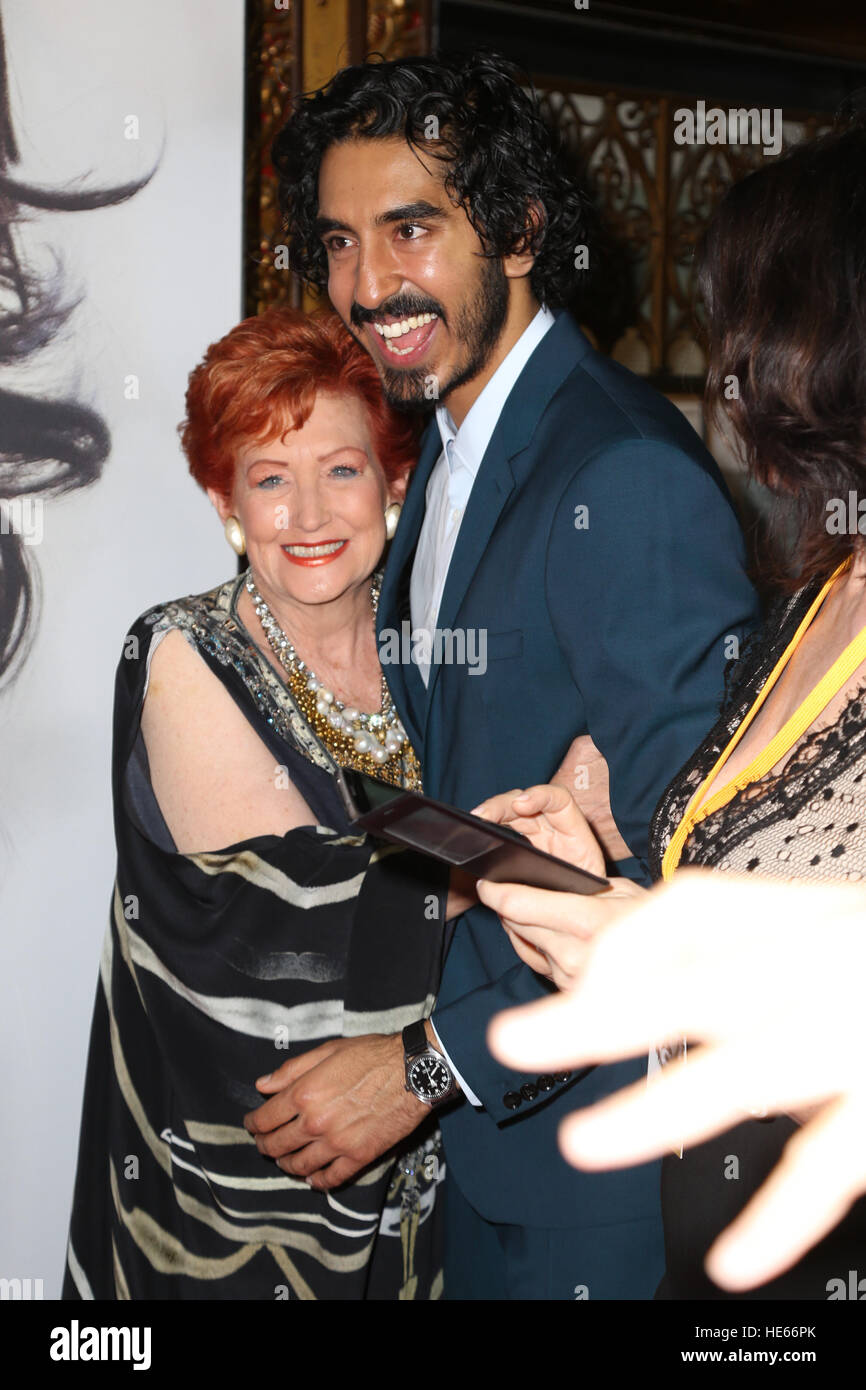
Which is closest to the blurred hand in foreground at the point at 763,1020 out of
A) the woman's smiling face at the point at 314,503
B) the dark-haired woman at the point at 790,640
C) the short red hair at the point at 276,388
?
the dark-haired woman at the point at 790,640

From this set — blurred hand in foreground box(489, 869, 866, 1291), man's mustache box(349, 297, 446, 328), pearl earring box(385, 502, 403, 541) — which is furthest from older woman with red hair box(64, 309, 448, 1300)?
blurred hand in foreground box(489, 869, 866, 1291)

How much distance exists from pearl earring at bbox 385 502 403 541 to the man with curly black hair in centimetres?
2

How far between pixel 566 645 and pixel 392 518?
0.39 metres

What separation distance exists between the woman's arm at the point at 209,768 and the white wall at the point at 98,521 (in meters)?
0.22

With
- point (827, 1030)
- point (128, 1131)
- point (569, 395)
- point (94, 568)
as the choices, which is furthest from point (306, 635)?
point (827, 1030)

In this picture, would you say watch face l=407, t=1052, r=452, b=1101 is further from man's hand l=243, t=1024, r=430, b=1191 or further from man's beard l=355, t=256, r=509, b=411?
man's beard l=355, t=256, r=509, b=411

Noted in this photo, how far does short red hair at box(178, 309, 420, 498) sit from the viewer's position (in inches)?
58.4

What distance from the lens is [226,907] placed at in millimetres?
1428

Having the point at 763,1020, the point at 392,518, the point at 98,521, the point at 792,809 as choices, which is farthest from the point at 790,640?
the point at 98,521

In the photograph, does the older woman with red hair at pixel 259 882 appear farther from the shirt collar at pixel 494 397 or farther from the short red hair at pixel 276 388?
the shirt collar at pixel 494 397

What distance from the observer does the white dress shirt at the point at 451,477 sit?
4.72 ft

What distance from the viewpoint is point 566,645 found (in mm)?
1253

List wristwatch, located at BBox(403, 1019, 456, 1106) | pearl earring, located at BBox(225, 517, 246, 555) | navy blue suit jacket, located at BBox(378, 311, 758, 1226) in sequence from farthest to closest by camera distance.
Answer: pearl earring, located at BBox(225, 517, 246, 555), wristwatch, located at BBox(403, 1019, 456, 1106), navy blue suit jacket, located at BBox(378, 311, 758, 1226)
